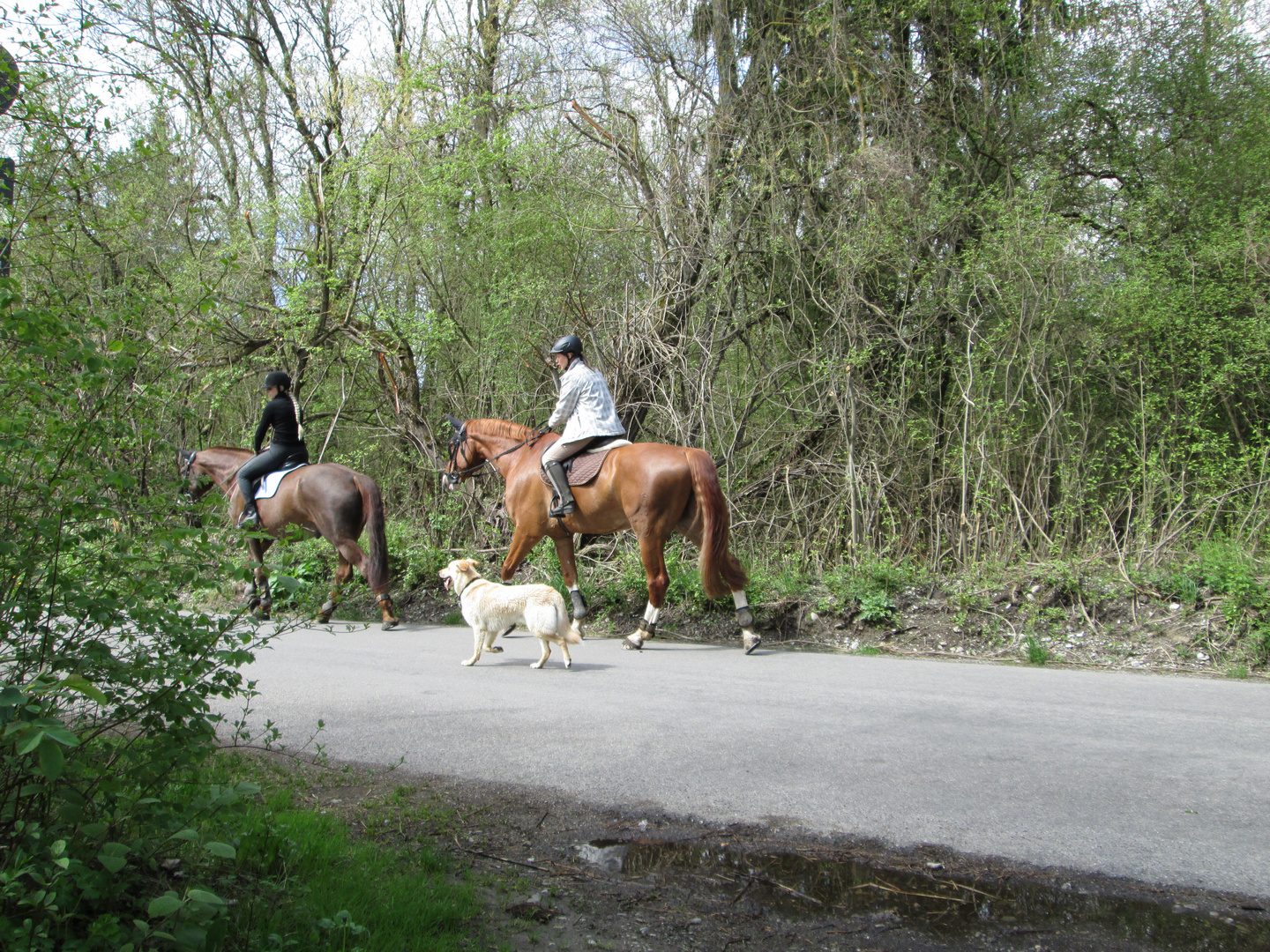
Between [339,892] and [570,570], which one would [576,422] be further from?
[339,892]

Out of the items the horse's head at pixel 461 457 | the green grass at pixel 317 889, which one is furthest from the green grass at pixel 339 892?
the horse's head at pixel 461 457

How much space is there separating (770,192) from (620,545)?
5159 millimetres

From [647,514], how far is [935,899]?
5685mm

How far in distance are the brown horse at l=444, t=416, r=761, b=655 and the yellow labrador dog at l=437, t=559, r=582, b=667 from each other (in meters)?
1.37

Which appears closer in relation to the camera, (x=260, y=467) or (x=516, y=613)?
(x=516, y=613)

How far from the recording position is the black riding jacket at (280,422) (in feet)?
32.5

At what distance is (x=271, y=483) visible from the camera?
1015 centimetres

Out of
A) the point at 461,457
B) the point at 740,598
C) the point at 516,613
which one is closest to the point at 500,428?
the point at 461,457

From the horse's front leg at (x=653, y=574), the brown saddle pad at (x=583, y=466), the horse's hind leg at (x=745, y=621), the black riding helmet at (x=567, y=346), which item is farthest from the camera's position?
the black riding helmet at (x=567, y=346)

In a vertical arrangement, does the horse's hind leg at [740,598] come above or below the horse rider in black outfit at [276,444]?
below

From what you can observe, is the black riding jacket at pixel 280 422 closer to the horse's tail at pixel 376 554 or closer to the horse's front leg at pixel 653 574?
the horse's tail at pixel 376 554

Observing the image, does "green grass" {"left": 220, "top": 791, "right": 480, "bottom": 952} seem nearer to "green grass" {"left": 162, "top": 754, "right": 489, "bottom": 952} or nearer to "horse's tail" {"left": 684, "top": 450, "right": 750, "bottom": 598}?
"green grass" {"left": 162, "top": 754, "right": 489, "bottom": 952}

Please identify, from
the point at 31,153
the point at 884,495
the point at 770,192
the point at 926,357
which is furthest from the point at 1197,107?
the point at 31,153

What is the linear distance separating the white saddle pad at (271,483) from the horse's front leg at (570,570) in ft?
12.2
